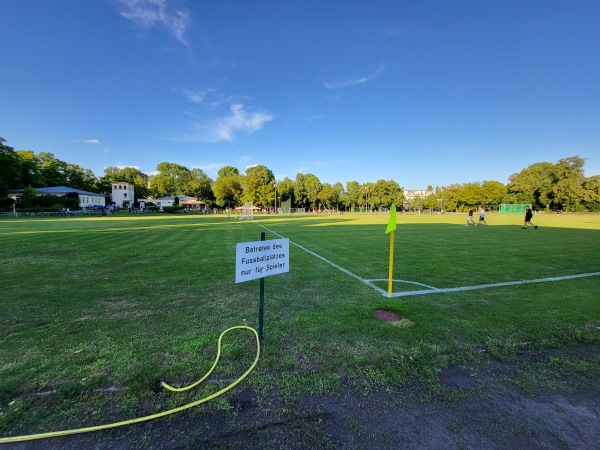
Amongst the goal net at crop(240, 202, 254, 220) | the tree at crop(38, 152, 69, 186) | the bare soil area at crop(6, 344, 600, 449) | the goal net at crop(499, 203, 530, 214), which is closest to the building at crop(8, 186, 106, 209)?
the tree at crop(38, 152, 69, 186)

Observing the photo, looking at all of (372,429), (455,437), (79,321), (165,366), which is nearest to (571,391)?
(455,437)

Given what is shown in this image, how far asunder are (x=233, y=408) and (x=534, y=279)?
25.5 ft

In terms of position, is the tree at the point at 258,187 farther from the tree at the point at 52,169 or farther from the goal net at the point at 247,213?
the tree at the point at 52,169

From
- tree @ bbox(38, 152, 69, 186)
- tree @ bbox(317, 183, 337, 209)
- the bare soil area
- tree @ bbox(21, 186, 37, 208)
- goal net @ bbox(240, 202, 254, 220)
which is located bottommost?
the bare soil area

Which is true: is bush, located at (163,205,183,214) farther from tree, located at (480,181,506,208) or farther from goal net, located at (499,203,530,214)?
tree, located at (480,181,506,208)

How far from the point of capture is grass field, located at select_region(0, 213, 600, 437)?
2.57 meters

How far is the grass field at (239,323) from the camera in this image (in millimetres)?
2574

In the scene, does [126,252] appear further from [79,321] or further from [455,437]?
[455,437]

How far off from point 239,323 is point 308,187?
8014cm

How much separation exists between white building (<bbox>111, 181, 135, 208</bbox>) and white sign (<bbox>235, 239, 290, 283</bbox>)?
284 ft

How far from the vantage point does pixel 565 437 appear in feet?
6.73

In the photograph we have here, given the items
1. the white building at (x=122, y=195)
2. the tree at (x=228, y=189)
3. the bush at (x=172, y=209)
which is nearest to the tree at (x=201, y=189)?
the tree at (x=228, y=189)

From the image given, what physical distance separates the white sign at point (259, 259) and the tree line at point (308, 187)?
6673 cm

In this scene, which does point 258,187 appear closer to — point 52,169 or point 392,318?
point 52,169
